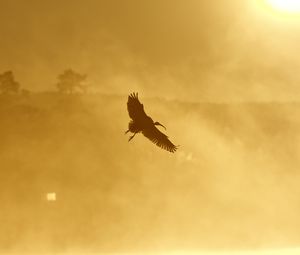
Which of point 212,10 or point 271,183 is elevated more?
point 212,10

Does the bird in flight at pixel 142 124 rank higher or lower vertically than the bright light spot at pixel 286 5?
lower

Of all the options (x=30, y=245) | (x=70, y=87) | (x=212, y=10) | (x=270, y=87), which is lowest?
(x=30, y=245)

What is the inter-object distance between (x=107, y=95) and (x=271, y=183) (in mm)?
1051

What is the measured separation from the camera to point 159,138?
2.72 m

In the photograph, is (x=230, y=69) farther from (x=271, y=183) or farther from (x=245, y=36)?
(x=271, y=183)

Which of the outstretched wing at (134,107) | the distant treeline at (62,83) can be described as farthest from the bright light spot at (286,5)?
the distant treeline at (62,83)

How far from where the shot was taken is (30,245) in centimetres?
260

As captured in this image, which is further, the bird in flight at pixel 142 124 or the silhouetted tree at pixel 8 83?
the bird in flight at pixel 142 124

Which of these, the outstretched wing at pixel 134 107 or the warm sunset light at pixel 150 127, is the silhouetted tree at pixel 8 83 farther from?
the outstretched wing at pixel 134 107

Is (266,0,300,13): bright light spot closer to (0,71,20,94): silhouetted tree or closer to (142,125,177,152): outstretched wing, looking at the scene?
(142,125,177,152): outstretched wing

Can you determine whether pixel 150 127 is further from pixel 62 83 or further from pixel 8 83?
pixel 8 83

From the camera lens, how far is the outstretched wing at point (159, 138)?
271 centimetres

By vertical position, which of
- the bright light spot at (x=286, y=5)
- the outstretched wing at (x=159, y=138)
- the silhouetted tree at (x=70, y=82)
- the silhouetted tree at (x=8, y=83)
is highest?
the bright light spot at (x=286, y=5)

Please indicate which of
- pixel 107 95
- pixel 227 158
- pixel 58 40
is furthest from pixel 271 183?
pixel 58 40
